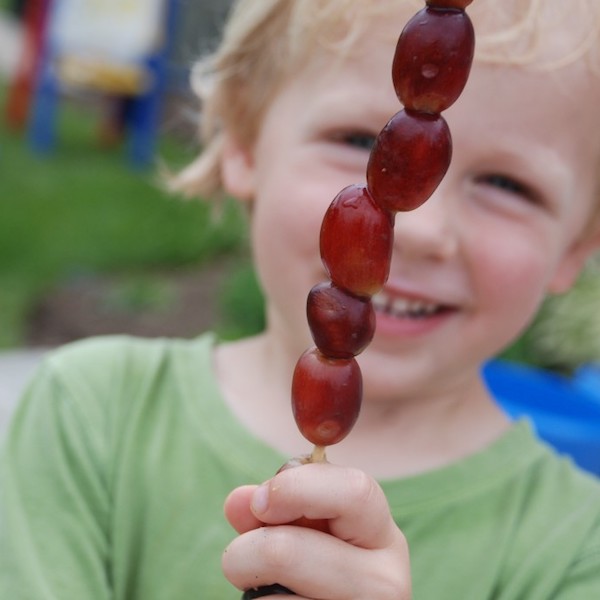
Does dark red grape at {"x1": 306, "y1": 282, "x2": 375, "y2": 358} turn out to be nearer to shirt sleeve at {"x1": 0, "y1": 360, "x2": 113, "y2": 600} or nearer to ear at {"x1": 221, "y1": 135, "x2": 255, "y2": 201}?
shirt sleeve at {"x1": 0, "y1": 360, "x2": 113, "y2": 600}

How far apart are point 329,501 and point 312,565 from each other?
7 centimetres

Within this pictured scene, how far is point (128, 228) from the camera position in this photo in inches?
231

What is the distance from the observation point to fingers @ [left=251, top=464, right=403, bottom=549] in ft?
2.74

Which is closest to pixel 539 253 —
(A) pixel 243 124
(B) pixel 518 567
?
(B) pixel 518 567

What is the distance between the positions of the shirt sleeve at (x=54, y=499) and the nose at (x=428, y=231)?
55 centimetres

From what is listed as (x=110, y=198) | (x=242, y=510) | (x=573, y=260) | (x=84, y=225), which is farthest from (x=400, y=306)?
(x=110, y=198)

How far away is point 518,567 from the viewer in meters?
1.43

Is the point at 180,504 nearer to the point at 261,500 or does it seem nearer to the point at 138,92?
the point at 261,500

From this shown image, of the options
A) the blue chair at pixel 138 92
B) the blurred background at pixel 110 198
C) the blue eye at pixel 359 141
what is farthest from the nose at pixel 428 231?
the blue chair at pixel 138 92

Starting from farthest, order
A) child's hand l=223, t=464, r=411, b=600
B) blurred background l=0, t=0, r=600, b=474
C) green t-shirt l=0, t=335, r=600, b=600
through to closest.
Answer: blurred background l=0, t=0, r=600, b=474 < green t-shirt l=0, t=335, r=600, b=600 < child's hand l=223, t=464, r=411, b=600

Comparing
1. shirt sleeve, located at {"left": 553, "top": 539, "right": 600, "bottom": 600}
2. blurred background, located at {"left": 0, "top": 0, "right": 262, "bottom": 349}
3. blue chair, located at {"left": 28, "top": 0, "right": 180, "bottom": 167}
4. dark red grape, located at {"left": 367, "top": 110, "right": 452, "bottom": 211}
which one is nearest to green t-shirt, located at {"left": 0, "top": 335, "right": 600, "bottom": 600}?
shirt sleeve, located at {"left": 553, "top": 539, "right": 600, "bottom": 600}

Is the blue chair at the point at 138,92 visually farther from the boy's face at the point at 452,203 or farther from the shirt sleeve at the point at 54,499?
the boy's face at the point at 452,203

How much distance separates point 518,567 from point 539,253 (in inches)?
17.2

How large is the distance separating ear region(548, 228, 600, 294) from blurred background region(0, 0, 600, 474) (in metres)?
0.58
